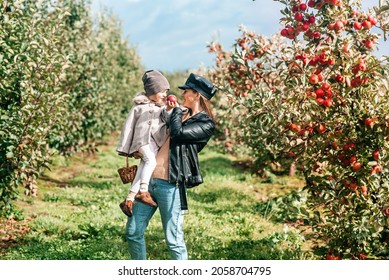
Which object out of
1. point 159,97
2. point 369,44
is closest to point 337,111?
point 369,44

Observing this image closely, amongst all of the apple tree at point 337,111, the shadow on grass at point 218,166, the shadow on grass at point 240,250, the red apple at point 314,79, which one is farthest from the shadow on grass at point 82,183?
the red apple at point 314,79

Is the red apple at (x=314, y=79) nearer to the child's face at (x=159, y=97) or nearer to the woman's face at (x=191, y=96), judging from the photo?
the woman's face at (x=191, y=96)

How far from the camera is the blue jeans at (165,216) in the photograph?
531cm

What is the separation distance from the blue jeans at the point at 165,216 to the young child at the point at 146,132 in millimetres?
102

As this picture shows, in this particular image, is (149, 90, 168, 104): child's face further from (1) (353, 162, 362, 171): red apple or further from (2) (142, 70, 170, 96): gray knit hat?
(1) (353, 162, 362, 171): red apple

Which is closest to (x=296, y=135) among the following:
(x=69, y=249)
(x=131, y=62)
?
(x=69, y=249)

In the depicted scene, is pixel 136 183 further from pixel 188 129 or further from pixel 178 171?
pixel 188 129

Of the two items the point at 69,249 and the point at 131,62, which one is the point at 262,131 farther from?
the point at 131,62

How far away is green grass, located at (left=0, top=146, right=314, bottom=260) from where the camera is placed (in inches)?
304

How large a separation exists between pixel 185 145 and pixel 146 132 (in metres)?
0.46

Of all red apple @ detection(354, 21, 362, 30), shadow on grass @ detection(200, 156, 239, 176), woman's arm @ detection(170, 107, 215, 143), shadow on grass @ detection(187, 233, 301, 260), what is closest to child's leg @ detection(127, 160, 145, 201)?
woman's arm @ detection(170, 107, 215, 143)

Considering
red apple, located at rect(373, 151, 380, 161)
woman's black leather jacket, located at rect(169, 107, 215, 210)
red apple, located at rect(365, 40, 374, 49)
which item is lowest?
red apple, located at rect(373, 151, 380, 161)

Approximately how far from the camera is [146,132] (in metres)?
5.23

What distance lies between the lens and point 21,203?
11414 mm
